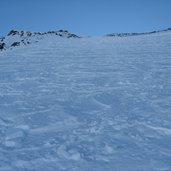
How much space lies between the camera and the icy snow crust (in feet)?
10.6

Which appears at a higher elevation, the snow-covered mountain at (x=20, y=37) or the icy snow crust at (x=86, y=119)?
the snow-covered mountain at (x=20, y=37)

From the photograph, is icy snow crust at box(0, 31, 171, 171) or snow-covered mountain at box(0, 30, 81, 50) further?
snow-covered mountain at box(0, 30, 81, 50)

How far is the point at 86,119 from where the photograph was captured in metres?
4.40

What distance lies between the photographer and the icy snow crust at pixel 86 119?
323 centimetres

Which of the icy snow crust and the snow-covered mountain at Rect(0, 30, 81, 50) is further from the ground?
the snow-covered mountain at Rect(0, 30, 81, 50)

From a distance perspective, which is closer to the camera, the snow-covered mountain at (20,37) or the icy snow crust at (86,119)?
the icy snow crust at (86,119)

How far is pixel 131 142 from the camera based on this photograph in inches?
143

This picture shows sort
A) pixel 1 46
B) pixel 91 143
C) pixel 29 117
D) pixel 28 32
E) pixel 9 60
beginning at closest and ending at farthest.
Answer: pixel 91 143 < pixel 29 117 < pixel 9 60 < pixel 1 46 < pixel 28 32

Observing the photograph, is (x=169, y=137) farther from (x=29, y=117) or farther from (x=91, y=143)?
(x=29, y=117)

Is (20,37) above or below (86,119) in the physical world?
above

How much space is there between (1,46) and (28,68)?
1248 cm

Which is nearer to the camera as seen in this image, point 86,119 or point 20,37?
point 86,119

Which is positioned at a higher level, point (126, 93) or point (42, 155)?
point (126, 93)

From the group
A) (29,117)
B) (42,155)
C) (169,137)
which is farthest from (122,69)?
(42,155)
